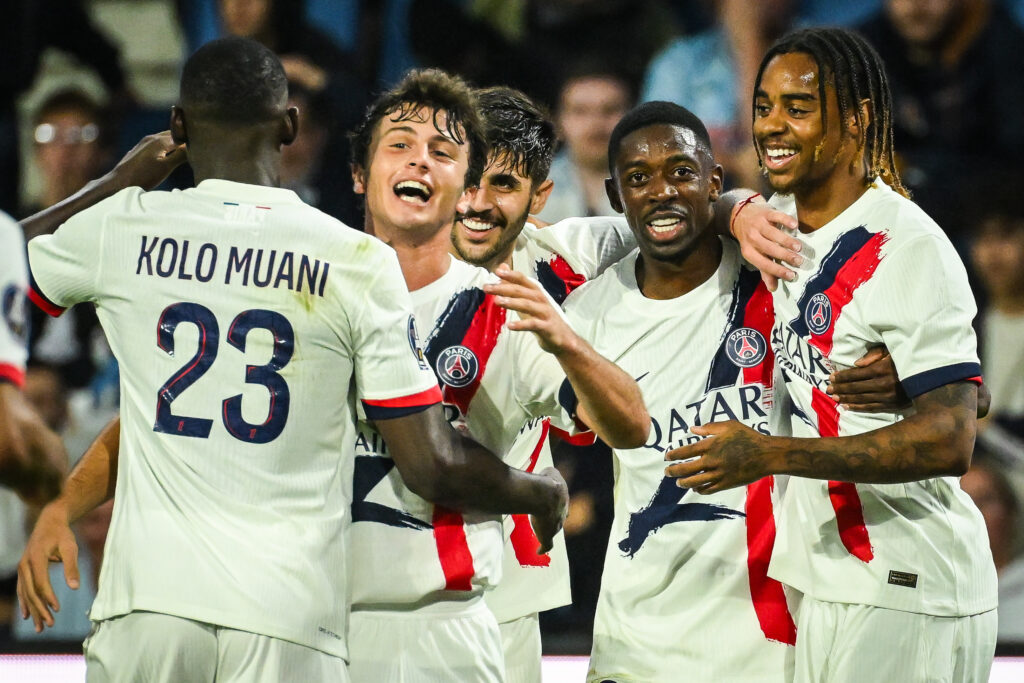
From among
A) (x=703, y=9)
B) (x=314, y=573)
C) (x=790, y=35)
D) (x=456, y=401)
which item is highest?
(x=703, y=9)

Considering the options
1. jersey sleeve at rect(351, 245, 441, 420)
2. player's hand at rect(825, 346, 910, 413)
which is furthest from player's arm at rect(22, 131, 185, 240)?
player's hand at rect(825, 346, 910, 413)

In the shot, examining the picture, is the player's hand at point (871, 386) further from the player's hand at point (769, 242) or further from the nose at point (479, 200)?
the nose at point (479, 200)

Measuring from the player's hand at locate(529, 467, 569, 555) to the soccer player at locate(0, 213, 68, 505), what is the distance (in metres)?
1.03

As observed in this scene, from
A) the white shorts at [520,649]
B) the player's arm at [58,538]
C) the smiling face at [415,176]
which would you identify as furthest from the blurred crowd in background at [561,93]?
the player's arm at [58,538]

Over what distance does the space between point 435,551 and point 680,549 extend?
2.39 feet

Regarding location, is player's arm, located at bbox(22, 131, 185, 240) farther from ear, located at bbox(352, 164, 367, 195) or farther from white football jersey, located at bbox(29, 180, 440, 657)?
white football jersey, located at bbox(29, 180, 440, 657)

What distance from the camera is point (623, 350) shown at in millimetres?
3096

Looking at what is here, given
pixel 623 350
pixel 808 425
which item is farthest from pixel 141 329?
pixel 808 425

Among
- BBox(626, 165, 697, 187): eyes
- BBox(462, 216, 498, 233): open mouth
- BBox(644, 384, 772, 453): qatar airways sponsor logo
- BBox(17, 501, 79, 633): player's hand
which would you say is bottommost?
BBox(17, 501, 79, 633): player's hand

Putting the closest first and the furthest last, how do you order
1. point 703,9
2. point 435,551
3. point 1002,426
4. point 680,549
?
point 435,551 → point 680,549 → point 1002,426 → point 703,9

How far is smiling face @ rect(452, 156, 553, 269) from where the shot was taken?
3.27 meters

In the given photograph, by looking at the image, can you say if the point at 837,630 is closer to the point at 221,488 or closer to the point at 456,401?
the point at 456,401

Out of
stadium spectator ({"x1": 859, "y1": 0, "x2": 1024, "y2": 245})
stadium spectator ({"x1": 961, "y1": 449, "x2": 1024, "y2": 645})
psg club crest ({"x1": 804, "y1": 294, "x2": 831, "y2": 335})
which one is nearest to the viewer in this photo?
psg club crest ({"x1": 804, "y1": 294, "x2": 831, "y2": 335})

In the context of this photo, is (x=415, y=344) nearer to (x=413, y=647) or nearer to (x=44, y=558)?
(x=413, y=647)
